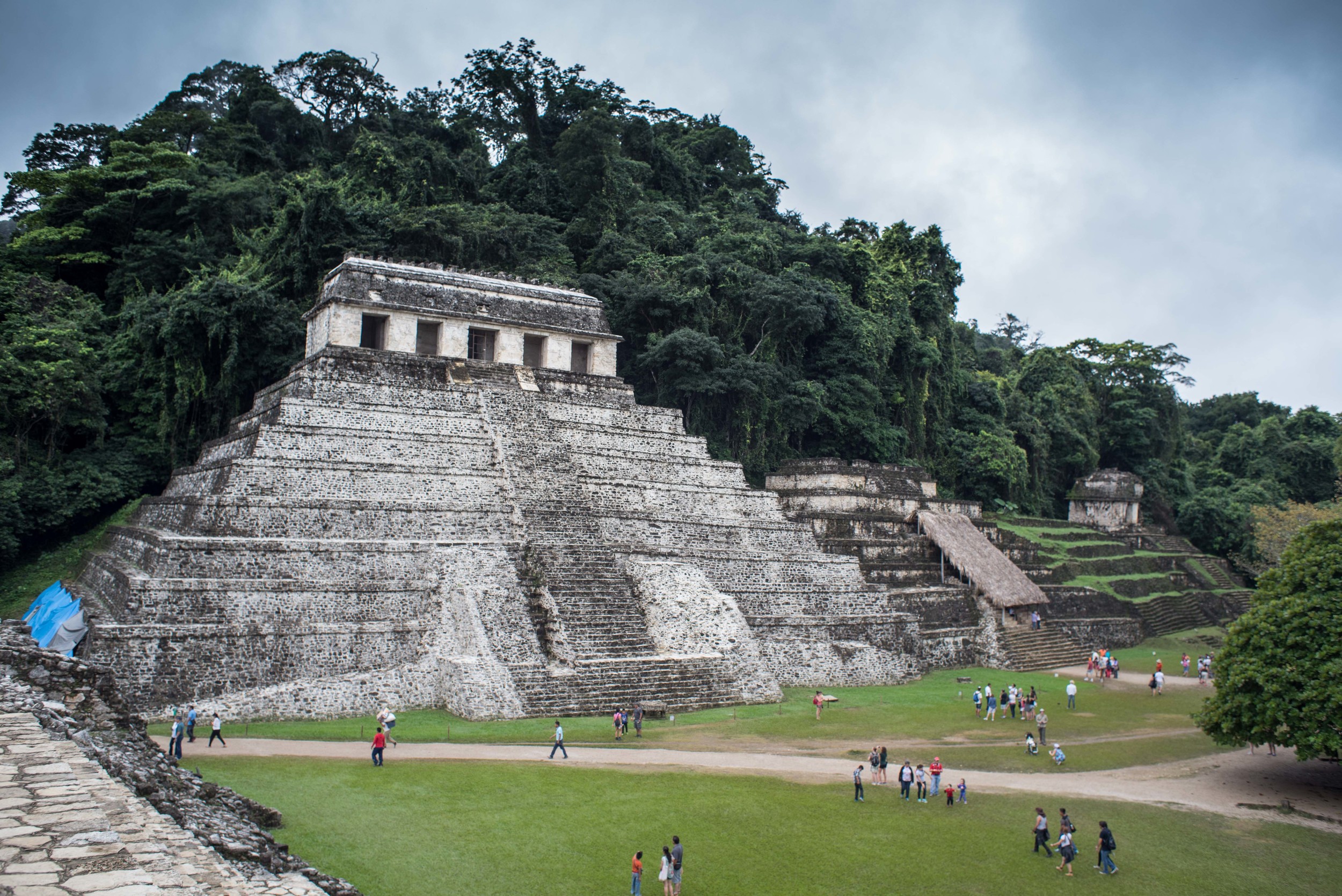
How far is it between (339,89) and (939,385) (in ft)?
96.3

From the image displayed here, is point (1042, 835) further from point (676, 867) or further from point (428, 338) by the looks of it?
point (428, 338)

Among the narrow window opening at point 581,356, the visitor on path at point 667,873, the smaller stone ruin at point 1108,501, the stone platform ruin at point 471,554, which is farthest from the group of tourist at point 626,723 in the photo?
the smaller stone ruin at point 1108,501

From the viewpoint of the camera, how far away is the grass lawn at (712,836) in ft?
32.9

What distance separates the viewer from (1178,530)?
4469 centimetres

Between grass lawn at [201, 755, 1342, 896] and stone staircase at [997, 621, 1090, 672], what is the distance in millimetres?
11889

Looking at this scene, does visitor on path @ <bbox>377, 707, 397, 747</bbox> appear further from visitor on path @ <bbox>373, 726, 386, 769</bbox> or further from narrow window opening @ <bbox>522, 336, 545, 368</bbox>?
narrow window opening @ <bbox>522, 336, 545, 368</bbox>

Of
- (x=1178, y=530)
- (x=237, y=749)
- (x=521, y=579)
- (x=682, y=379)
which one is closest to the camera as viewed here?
(x=237, y=749)

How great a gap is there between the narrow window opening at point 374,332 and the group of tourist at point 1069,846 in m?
19.6

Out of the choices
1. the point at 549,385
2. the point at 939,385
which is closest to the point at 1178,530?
the point at 939,385

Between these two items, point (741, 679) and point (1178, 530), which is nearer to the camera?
point (741, 679)

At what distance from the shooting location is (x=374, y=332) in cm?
2547

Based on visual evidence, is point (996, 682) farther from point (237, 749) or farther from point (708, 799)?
point (237, 749)

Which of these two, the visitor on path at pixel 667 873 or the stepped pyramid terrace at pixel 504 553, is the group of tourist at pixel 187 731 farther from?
the visitor on path at pixel 667 873

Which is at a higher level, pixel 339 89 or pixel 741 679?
pixel 339 89
